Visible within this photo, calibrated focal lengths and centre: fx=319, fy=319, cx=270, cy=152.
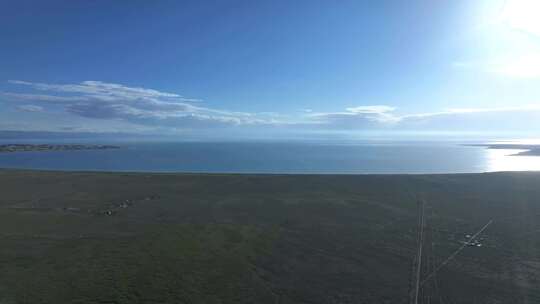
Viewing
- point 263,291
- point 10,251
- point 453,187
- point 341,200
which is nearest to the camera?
point 263,291

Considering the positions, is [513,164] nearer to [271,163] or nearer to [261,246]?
[271,163]

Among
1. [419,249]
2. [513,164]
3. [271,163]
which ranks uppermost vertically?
[513,164]

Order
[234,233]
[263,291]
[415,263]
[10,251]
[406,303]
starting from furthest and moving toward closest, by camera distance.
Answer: [234,233]
[10,251]
[415,263]
[263,291]
[406,303]

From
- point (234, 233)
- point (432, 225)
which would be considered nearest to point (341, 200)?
point (432, 225)

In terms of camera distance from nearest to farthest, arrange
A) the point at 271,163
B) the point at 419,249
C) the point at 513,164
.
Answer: the point at 419,249
the point at 271,163
the point at 513,164

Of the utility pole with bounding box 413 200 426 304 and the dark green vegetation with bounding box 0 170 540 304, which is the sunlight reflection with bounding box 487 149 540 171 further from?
the utility pole with bounding box 413 200 426 304

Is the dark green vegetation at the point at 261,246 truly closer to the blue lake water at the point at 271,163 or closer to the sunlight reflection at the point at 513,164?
the blue lake water at the point at 271,163

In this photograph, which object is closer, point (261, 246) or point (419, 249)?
point (419, 249)

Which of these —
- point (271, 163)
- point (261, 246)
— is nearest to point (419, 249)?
point (261, 246)

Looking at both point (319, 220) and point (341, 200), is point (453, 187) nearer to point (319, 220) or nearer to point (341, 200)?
point (341, 200)
